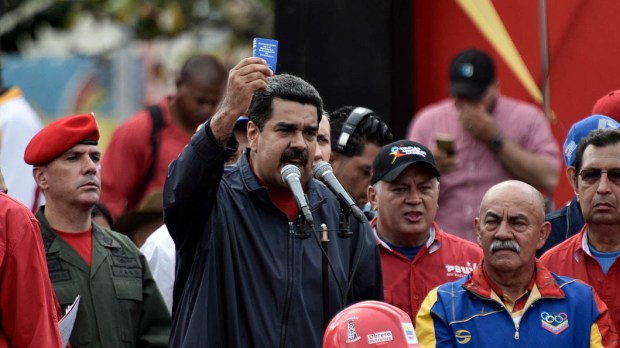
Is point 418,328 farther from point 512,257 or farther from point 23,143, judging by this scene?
point 23,143

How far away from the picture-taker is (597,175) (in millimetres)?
7945

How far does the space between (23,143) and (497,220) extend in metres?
5.44

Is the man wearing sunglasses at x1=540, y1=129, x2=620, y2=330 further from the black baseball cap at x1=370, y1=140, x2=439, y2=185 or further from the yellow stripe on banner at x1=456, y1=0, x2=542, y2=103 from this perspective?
the yellow stripe on banner at x1=456, y1=0, x2=542, y2=103

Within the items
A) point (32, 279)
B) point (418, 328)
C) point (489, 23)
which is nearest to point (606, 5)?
point (489, 23)

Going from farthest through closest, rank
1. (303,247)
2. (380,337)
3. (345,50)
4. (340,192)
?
(345,50) < (303,247) < (340,192) < (380,337)

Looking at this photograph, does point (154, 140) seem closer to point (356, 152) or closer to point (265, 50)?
point (356, 152)

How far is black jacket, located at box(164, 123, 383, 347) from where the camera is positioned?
6.82 meters

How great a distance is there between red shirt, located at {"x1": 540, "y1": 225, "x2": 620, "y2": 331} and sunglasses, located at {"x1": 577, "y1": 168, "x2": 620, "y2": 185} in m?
0.27

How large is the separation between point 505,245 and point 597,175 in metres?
0.73

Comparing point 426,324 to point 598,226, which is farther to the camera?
point 598,226

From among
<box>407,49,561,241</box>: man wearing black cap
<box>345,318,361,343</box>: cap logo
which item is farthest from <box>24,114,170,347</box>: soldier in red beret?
<box>345,318,361,343</box>: cap logo

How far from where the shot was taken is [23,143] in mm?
12055

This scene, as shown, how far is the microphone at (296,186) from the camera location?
261 inches

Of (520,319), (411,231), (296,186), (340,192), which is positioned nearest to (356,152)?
(411,231)
